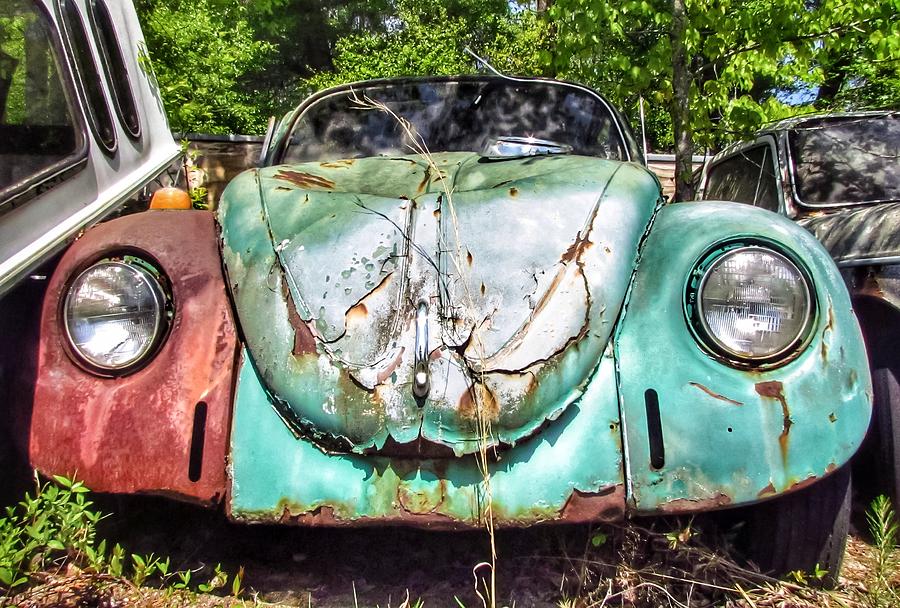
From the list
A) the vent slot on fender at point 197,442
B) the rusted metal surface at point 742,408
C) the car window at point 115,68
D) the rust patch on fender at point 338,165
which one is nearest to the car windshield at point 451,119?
the rust patch on fender at point 338,165

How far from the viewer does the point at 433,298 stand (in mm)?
2021

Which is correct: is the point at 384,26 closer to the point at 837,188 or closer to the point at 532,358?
the point at 837,188

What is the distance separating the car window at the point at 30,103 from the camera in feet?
A: 8.96

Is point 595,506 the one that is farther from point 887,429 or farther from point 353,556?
point 887,429

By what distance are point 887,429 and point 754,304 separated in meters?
1.08

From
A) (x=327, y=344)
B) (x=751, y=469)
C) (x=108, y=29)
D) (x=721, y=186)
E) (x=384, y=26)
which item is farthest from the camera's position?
(x=384, y=26)

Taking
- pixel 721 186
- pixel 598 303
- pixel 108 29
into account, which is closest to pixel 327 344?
pixel 598 303

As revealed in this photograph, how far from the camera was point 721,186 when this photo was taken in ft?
18.8

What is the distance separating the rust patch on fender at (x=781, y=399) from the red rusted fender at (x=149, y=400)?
58.2 inches

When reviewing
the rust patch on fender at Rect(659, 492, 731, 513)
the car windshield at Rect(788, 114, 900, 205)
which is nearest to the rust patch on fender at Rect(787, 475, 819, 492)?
the rust patch on fender at Rect(659, 492, 731, 513)

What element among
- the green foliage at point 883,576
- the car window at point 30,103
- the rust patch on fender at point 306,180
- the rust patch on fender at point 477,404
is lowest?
the green foliage at point 883,576

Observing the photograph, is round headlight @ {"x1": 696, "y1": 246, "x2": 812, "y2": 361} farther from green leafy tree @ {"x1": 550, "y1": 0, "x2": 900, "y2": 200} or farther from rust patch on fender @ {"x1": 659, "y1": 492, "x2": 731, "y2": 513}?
green leafy tree @ {"x1": 550, "y1": 0, "x2": 900, "y2": 200}

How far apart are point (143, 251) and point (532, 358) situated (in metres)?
1.23

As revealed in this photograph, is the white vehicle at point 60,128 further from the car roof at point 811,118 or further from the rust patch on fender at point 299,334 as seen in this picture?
the car roof at point 811,118
